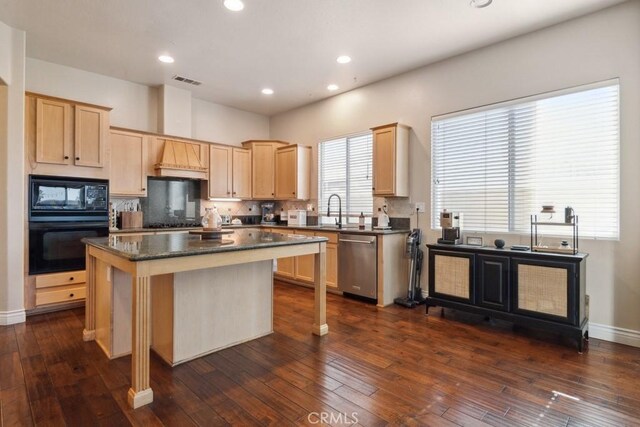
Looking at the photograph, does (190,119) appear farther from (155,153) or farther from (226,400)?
(226,400)

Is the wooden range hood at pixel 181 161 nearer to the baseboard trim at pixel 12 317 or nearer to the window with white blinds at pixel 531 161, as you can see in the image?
the baseboard trim at pixel 12 317

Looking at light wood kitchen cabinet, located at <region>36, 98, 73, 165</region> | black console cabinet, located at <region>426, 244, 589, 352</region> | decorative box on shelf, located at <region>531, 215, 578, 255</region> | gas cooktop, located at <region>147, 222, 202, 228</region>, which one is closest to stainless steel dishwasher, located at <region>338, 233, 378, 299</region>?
black console cabinet, located at <region>426, 244, 589, 352</region>

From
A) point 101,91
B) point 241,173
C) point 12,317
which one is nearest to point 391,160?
point 241,173

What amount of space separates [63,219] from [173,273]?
2.40 meters

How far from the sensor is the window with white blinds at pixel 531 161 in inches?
123

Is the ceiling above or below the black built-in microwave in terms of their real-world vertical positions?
above

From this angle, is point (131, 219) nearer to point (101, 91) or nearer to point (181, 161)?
point (181, 161)

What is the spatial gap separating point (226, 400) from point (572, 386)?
2.33 m

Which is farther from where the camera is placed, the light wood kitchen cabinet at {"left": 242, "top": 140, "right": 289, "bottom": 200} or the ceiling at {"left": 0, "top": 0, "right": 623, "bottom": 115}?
the light wood kitchen cabinet at {"left": 242, "top": 140, "right": 289, "bottom": 200}

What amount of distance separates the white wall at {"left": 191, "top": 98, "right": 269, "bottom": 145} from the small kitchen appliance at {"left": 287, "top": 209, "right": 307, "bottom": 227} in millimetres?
1805

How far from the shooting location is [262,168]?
613cm

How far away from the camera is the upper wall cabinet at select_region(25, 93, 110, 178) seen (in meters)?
3.75

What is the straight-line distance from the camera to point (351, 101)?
5.32m

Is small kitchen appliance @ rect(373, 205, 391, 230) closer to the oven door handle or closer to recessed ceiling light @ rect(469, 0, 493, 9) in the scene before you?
recessed ceiling light @ rect(469, 0, 493, 9)
